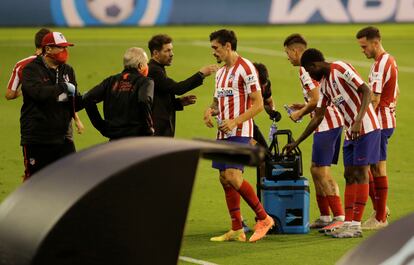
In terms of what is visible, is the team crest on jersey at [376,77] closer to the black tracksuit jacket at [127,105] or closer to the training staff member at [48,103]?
the black tracksuit jacket at [127,105]

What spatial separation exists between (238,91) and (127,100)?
4.21 ft

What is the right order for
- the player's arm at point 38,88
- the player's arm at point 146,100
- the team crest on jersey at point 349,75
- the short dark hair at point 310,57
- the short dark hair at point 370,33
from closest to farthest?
the player's arm at point 146,100, the player's arm at point 38,88, the team crest on jersey at point 349,75, the short dark hair at point 310,57, the short dark hair at point 370,33

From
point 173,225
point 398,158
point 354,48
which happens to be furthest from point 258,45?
point 173,225

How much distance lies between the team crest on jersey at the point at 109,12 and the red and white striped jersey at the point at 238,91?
17.9m

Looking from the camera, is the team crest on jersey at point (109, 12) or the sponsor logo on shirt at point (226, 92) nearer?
the sponsor logo on shirt at point (226, 92)

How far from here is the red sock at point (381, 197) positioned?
1162 centimetres

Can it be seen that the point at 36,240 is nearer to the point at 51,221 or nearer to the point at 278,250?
the point at 51,221

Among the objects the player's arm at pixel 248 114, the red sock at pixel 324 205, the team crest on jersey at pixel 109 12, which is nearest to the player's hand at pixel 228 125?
the player's arm at pixel 248 114

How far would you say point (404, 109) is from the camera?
20375 mm

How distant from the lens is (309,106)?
11609 mm

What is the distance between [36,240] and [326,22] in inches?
1003

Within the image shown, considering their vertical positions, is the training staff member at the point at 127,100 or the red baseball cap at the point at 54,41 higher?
the red baseball cap at the point at 54,41

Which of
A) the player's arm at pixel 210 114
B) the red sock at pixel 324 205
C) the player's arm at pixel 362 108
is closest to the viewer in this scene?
the player's arm at pixel 362 108

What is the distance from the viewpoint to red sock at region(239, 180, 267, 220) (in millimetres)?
10906
